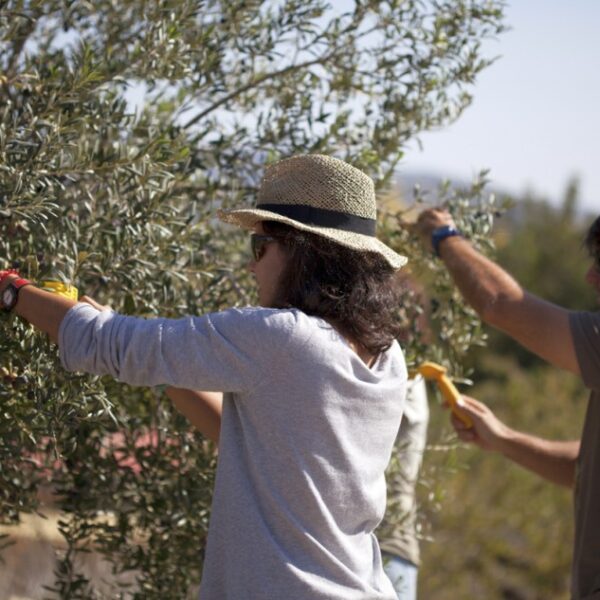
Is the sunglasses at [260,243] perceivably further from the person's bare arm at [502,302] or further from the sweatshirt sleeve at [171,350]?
the person's bare arm at [502,302]

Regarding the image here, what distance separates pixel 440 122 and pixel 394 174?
0.34 metres

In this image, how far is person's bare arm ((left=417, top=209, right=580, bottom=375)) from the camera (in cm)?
359

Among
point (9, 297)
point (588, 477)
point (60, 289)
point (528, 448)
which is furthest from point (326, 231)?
point (528, 448)

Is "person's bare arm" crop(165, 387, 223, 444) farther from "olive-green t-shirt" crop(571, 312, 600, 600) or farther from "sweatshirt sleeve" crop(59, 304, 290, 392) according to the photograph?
"olive-green t-shirt" crop(571, 312, 600, 600)

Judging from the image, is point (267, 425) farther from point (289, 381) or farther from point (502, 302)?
point (502, 302)

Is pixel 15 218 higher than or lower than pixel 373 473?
higher

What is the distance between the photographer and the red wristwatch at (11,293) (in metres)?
2.39

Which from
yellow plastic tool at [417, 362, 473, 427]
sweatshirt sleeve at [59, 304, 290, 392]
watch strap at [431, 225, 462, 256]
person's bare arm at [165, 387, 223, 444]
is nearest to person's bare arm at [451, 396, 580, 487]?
yellow plastic tool at [417, 362, 473, 427]

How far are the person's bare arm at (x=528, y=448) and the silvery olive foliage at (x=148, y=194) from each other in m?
0.25

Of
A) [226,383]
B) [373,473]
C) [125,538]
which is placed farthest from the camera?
[125,538]

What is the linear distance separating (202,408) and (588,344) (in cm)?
142

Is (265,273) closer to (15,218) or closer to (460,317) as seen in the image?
(15,218)

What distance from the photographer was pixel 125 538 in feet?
10.8

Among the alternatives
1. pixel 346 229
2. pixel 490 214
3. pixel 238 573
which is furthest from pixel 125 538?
pixel 490 214
